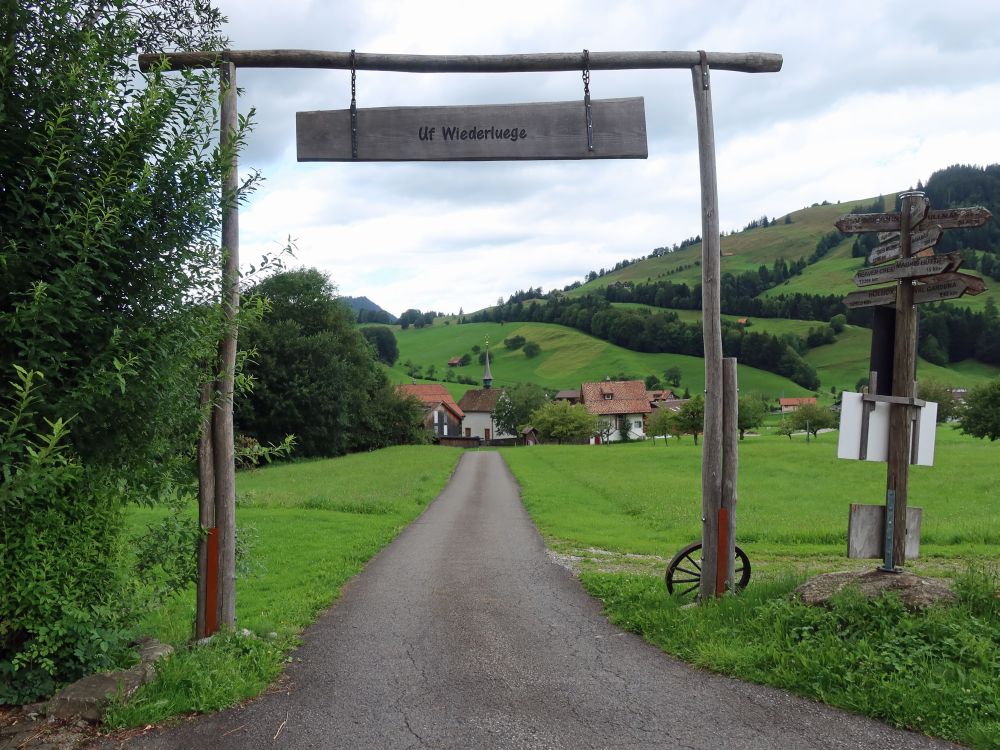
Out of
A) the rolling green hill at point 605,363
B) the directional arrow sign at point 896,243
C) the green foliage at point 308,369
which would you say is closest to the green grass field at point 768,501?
the directional arrow sign at point 896,243

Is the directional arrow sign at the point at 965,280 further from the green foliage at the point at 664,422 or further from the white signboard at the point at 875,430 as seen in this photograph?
the green foliage at the point at 664,422

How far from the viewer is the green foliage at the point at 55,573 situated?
18.0 feet

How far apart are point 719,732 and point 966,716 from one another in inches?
70.0

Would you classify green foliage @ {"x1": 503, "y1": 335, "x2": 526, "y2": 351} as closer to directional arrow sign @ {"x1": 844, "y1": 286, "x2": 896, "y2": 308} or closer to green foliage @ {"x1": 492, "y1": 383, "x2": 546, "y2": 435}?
green foliage @ {"x1": 492, "y1": 383, "x2": 546, "y2": 435}

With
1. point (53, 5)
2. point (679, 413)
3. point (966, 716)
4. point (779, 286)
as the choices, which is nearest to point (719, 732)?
point (966, 716)

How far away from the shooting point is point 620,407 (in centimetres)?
11544

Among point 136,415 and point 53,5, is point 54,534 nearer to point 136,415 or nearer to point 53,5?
point 136,415

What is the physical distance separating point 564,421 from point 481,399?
4021 cm

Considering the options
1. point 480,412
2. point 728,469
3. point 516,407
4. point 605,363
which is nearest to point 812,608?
point 728,469

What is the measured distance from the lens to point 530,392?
4887 inches

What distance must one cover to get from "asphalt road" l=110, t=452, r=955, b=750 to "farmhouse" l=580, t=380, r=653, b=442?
104 metres

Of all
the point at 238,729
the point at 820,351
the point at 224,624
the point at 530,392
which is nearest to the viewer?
the point at 238,729

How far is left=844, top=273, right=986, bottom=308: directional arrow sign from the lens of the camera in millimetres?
7578

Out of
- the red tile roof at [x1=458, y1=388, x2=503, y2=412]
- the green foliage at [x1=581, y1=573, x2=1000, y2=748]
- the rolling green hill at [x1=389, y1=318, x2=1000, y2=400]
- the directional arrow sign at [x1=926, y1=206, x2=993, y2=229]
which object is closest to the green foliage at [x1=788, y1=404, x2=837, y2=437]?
the rolling green hill at [x1=389, y1=318, x2=1000, y2=400]
